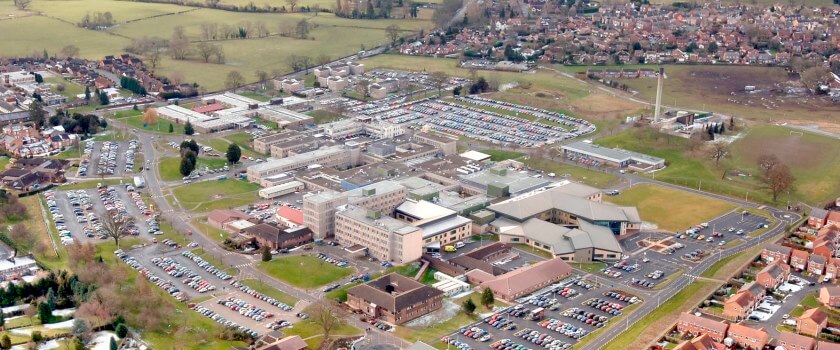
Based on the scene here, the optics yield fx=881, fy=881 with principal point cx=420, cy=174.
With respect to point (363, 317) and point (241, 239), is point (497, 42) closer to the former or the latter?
point (241, 239)

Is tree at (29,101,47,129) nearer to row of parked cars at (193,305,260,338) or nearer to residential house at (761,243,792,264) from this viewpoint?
row of parked cars at (193,305,260,338)

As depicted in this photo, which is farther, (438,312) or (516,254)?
(516,254)

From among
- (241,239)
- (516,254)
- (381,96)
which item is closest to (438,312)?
(516,254)

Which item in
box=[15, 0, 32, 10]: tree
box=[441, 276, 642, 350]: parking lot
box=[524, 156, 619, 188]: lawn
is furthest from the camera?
box=[15, 0, 32, 10]: tree

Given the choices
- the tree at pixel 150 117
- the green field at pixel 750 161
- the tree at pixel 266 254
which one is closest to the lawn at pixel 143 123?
the tree at pixel 150 117

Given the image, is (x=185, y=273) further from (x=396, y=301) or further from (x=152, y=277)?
(x=396, y=301)

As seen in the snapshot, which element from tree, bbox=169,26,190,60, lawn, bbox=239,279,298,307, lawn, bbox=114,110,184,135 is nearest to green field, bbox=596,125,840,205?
lawn, bbox=239,279,298,307

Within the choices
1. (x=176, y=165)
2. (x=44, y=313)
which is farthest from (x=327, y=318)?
(x=176, y=165)
